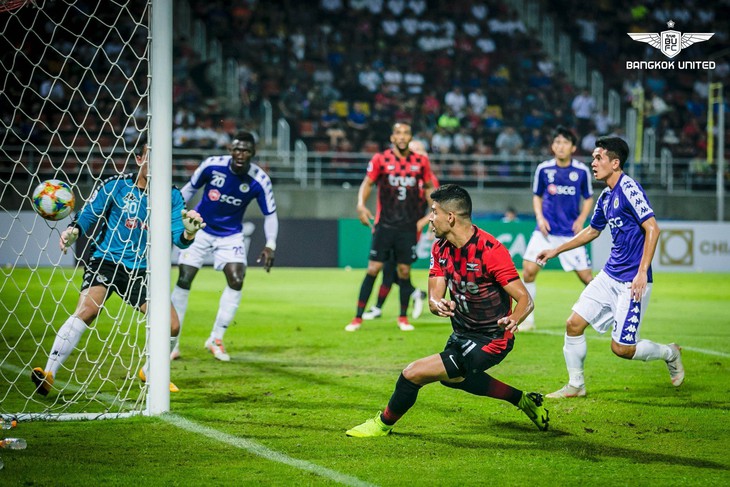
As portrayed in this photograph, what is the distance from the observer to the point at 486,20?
33.2 meters

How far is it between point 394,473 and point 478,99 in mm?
25479

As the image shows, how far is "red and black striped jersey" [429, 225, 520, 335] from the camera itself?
19.7ft

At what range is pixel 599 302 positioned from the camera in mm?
7543

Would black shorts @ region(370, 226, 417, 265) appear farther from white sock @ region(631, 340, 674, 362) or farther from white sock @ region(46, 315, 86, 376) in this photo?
white sock @ region(46, 315, 86, 376)

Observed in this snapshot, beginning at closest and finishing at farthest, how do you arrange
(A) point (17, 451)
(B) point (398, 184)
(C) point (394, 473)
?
1. (C) point (394, 473)
2. (A) point (17, 451)
3. (B) point (398, 184)

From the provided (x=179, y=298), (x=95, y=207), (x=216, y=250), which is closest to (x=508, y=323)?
(x=95, y=207)

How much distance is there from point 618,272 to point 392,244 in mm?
5056

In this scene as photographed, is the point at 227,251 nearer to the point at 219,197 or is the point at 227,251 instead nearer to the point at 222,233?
the point at 222,233

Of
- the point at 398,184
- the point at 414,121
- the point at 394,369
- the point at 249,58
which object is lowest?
the point at 394,369

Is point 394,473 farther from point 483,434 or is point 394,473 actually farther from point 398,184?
point 398,184

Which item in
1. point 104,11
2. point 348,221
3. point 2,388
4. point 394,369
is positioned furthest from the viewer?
point 104,11

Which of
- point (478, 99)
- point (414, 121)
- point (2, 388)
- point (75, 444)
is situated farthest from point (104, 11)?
point (75, 444)

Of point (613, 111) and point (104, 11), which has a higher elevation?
point (104, 11)

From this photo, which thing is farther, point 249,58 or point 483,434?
point 249,58
